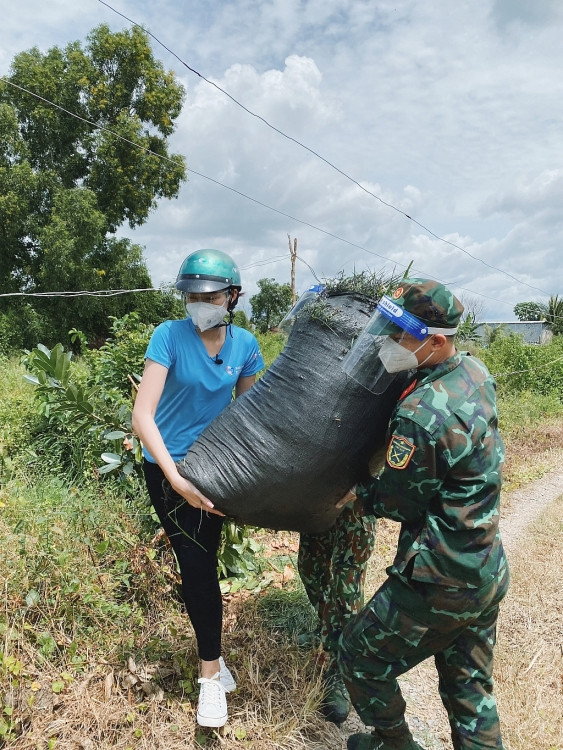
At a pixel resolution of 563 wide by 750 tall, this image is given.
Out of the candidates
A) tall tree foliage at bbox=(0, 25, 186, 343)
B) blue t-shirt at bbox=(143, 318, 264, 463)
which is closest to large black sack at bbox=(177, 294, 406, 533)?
blue t-shirt at bbox=(143, 318, 264, 463)

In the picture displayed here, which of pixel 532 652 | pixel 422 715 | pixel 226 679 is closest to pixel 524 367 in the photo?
pixel 532 652

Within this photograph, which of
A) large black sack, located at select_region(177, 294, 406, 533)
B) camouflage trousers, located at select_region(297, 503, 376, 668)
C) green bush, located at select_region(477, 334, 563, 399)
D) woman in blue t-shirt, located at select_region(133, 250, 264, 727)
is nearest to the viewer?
large black sack, located at select_region(177, 294, 406, 533)

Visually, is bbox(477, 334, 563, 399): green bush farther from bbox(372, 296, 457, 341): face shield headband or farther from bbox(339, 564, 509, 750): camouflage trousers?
bbox(372, 296, 457, 341): face shield headband

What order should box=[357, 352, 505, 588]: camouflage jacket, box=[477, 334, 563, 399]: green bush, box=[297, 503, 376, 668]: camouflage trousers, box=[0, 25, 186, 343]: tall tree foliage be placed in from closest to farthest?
box=[357, 352, 505, 588]: camouflage jacket < box=[297, 503, 376, 668]: camouflage trousers < box=[477, 334, 563, 399]: green bush < box=[0, 25, 186, 343]: tall tree foliage

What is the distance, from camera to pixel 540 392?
43.2ft

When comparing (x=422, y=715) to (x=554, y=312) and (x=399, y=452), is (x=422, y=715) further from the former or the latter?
(x=554, y=312)

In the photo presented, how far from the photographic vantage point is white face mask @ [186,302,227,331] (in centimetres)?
216

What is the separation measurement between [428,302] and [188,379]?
90 centimetres

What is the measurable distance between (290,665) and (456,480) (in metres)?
1.31

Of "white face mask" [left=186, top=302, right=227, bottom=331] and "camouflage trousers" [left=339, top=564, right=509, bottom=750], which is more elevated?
"white face mask" [left=186, top=302, right=227, bottom=331]

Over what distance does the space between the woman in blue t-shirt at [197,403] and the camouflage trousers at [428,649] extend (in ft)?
1.80

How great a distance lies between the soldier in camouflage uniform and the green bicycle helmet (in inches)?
38.7

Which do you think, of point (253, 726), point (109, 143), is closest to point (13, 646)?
point (253, 726)

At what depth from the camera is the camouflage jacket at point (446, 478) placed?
1729 mm
